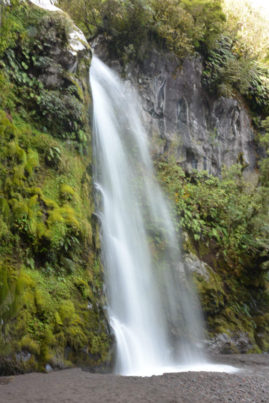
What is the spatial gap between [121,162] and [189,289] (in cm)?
410

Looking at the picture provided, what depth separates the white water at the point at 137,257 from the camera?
6.88 metres

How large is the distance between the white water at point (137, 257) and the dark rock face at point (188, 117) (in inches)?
53.1

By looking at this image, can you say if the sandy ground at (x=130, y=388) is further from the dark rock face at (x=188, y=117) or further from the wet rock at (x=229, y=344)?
the dark rock face at (x=188, y=117)

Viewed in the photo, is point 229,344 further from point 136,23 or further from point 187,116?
point 136,23

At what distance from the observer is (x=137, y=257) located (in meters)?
8.41

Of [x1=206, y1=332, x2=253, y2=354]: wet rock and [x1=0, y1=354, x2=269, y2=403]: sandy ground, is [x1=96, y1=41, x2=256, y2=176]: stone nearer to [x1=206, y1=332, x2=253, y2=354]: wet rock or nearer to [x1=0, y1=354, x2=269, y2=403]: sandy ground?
[x1=206, y1=332, x2=253, y2=354]: wet rock

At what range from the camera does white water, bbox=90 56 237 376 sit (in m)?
6.88

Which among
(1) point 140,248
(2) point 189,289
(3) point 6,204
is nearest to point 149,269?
(1) point 140,248

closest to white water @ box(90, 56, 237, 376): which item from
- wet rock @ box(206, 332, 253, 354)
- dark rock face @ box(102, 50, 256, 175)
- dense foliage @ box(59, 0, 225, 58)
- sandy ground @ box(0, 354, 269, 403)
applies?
wet rock @ box(206, 332, 253, 354)

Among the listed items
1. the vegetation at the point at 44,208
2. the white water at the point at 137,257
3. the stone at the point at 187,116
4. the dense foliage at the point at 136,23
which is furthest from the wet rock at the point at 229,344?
the dense foliage at the point at 136,23

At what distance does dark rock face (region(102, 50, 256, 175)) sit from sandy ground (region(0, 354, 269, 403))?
28.5ft

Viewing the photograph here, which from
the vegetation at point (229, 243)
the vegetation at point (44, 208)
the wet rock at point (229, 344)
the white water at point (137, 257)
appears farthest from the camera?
the vegetation at point (229, 243)

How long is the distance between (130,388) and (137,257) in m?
4.27

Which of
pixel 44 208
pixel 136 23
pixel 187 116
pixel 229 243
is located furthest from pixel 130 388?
pixel 136 23
